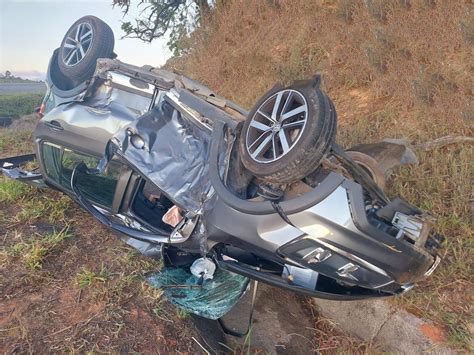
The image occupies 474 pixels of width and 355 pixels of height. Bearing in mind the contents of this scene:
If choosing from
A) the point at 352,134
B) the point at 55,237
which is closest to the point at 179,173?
the point at 55,237

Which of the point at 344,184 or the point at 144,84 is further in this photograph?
the point at 144,84

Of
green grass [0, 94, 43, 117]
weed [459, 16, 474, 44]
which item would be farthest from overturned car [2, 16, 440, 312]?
green grass [0, 94, 43, 117]

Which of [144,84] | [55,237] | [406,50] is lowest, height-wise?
[55,237]

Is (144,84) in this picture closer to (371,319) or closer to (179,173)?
(179,173)

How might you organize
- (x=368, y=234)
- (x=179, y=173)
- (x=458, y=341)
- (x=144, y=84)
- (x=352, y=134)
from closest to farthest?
(x=368, y=234) → (x=458, y=341) → (x=179, y=173) → (x=144, y=84) → (x=352, y=134)

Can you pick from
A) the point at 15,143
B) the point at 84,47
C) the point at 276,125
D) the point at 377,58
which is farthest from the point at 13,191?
the point at 377,58

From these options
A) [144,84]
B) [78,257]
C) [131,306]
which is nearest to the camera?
[131,306]

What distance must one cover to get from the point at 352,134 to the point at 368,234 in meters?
2.68

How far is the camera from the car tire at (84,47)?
484 cm

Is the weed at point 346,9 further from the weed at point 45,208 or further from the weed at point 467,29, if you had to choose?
the weed at point 45,208

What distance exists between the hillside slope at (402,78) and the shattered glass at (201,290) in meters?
1.25

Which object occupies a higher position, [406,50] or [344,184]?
[406,50]

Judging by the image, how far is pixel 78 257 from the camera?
11.8 ft

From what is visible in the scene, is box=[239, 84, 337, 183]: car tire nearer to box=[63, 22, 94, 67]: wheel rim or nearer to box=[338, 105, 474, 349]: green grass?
box=[338, 105, 474, 349]: green grass
